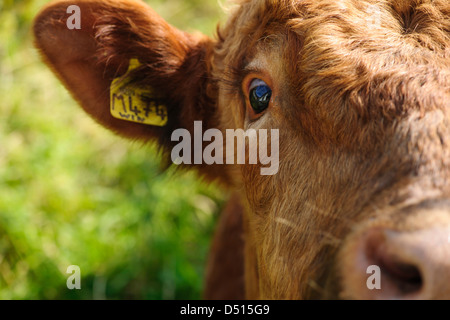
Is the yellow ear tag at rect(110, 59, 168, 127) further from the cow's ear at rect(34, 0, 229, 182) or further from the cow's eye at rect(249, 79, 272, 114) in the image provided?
the cow's eye at rect(249, 79, 272, 114)

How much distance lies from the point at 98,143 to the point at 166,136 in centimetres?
Answer: 270

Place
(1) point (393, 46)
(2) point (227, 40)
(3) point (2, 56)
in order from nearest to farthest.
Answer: (1) point (393, 46), (2) point (227, 40), (3) point (2, 56)

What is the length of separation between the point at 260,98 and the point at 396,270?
46.6 inches

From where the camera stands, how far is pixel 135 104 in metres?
3.21

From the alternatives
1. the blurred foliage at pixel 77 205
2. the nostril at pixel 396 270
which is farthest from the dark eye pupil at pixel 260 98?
the blurred foliage at pixel 77 205

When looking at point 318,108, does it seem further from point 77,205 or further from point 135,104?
point 77,205

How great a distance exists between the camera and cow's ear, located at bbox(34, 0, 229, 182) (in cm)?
302

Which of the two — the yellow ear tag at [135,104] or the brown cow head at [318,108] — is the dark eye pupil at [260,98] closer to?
the brown cow head at [318,108]

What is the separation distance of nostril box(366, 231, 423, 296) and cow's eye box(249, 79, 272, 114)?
103 centimetres

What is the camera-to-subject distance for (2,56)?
585cm

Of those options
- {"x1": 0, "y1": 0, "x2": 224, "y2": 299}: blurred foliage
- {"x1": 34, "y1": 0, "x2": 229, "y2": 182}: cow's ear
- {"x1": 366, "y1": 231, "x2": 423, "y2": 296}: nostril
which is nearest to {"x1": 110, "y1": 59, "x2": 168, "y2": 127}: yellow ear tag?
{"x1": 34, "y1": 0, "x2": 229, "y2": 182}: cow's ear

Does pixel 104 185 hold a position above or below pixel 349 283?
above

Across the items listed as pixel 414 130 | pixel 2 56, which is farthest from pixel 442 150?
pixel 2 56
